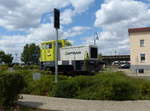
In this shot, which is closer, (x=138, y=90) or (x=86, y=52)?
(x=138, y=90)

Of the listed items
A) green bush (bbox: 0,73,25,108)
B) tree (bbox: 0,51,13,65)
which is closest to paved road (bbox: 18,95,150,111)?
green bush (bbox: 0,73,25,108)

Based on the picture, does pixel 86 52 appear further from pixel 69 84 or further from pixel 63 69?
pixel 69 84

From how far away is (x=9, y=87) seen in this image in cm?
774

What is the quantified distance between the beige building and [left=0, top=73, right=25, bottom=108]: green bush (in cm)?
3823

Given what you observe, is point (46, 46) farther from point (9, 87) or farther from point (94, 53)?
point (9, 87)

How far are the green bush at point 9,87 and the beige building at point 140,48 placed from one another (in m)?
38.2

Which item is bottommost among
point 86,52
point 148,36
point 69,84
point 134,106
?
point 134,106

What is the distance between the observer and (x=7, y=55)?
221ft

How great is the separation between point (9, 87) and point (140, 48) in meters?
40.0

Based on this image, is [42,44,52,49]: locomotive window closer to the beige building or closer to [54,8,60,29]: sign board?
[54,8,60,29]: sign board

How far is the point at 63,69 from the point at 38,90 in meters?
9.78

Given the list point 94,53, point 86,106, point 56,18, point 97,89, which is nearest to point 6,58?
point 94,53

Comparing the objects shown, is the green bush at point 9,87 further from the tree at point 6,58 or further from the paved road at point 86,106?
the tree at point 6,58

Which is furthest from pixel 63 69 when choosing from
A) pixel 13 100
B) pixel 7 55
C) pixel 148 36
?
pixel 7 55
